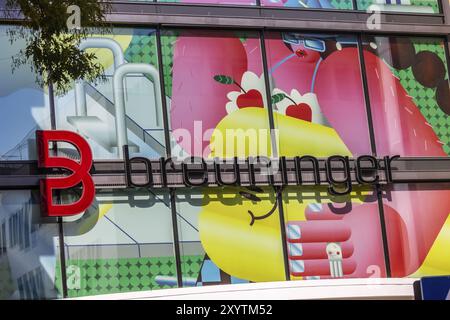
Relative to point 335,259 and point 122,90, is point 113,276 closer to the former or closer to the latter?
point 122,90

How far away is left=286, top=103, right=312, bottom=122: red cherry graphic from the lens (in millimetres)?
15148

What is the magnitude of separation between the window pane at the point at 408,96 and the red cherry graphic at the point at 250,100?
87.6 inches

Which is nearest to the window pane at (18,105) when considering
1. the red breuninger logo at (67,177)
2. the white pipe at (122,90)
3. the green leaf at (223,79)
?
the red breuninger logo at (67,177)

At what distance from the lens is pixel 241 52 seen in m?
15.1

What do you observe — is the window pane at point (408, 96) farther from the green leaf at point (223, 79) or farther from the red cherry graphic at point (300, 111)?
the green leaf at point (223, 79)

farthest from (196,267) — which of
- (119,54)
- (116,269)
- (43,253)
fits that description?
(119,54)

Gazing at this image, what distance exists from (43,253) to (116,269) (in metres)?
1.19

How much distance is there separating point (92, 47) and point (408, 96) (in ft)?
19.8

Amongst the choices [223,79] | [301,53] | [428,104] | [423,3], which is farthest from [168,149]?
[423,3]

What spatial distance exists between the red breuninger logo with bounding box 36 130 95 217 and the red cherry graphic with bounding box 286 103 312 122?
3.72 meters

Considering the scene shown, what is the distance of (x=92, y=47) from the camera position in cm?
1429

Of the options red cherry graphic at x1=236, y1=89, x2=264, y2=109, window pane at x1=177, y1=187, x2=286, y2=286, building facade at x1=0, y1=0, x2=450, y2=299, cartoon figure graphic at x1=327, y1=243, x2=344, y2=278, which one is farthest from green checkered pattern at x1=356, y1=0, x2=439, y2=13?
cartoon figure graphic at x1=327, y1=243, x2=344, y2=278

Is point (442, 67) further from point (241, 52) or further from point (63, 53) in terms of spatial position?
point (63, 53)

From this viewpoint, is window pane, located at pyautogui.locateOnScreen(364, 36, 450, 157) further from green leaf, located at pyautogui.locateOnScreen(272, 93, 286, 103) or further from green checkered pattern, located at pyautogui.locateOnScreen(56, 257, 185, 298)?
green checkered pattern, located at pyautogui.locateOnScreen(56, 257, 185, 298)
